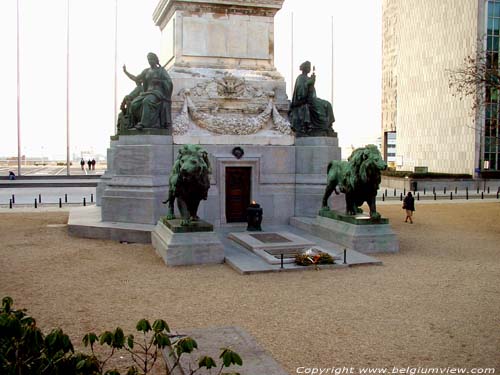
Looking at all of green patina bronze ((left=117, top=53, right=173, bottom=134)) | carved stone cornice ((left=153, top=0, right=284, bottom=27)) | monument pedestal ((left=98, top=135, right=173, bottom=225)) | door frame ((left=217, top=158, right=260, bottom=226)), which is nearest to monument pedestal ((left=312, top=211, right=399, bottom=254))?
door frame ((left=217, top=158, right=260, bottom=226))

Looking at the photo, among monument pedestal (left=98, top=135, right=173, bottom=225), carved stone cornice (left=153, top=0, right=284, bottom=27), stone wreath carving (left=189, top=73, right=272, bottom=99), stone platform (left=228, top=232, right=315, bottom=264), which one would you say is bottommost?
stone platform (left=228, top=232, right=315, bottom=264)

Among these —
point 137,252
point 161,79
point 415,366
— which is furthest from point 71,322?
point 161,79

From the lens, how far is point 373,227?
14.8 meters

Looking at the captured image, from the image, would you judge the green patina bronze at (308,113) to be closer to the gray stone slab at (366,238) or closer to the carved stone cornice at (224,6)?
the carved stone cornice at (224,6)

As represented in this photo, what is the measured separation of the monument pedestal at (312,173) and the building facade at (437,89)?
28.4m

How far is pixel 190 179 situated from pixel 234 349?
683 centimetres

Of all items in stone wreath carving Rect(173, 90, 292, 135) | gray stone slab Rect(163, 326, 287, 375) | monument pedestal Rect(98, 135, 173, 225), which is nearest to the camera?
gray stone slab Rect(163, 326, 287, 375)

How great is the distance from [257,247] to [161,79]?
7001 millimetres

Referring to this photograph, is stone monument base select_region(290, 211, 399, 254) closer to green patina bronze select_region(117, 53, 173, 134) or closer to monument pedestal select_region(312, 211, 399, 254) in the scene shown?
monument pedestal select_region(312, 211, 399, 254)

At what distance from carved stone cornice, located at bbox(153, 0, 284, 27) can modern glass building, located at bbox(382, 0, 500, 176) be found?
26.8m

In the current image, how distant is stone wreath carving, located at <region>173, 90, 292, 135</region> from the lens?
725 inches

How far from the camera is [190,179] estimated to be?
13.4 m

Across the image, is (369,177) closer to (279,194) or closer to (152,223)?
(279,194)

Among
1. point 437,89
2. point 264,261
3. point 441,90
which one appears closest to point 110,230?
point 264,261
